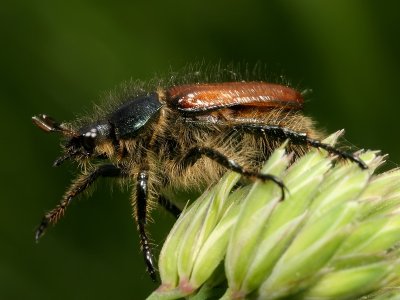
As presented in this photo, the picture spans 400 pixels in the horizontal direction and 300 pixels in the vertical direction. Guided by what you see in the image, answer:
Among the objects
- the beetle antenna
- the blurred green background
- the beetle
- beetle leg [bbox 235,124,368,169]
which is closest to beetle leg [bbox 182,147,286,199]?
the beetle

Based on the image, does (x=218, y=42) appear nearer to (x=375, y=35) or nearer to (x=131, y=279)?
(x=375, y=35)

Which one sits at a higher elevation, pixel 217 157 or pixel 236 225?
pixel 217 157

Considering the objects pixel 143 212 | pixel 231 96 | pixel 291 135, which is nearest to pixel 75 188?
pixel 143 212

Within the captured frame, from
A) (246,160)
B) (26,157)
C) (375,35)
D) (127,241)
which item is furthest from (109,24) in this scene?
(246,160)

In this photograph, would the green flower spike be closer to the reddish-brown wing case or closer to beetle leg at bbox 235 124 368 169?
beetle leg at bbox 235 124 368 169

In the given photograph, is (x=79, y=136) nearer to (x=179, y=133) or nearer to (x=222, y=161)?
(x=179, y=133)

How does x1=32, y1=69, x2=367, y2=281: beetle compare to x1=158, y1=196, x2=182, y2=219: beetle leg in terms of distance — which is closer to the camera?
x1=32, y1=69, x2=367, y2=281: beetle

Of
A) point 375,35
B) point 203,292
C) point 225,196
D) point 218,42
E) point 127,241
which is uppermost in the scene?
point 375,35
